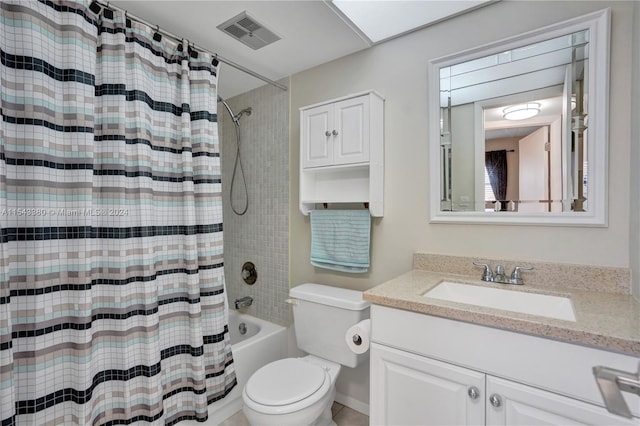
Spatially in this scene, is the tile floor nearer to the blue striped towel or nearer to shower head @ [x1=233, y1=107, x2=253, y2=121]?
the blue striped towel

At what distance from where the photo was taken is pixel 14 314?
109 cm

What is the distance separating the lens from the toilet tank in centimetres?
167

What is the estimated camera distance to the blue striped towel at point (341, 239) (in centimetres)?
181

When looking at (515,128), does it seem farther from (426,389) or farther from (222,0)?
(222,0)

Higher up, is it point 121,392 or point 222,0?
point 222,0

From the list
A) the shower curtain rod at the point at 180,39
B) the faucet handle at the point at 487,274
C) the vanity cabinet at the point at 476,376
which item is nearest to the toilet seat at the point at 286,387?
the vanity cabinet at the point at 476,376

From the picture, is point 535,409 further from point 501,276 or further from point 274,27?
point 274,27

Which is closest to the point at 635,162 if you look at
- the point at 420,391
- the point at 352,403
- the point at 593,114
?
the point at 593,114

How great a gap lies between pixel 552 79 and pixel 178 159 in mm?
1805

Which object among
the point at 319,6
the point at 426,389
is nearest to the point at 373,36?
the point at 319,6

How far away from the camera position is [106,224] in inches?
51.9

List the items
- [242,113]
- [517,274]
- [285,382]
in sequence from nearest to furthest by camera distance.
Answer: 1. [517,274]
2. [285,382]
3. [242,113]

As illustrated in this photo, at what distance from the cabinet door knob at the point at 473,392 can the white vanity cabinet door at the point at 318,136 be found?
127 centimetres

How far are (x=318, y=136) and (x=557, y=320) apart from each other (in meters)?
1.43
